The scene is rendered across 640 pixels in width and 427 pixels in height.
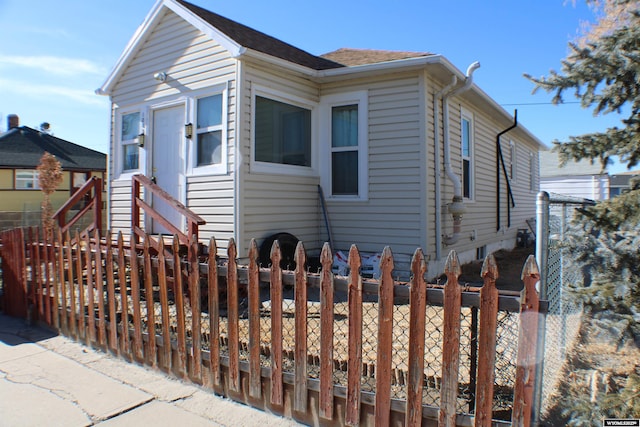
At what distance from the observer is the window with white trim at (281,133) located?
23.1 ft

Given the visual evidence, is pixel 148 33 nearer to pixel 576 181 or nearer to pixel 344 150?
pixel 344 150

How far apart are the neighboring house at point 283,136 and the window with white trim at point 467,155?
58 cm

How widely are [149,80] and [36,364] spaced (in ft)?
18.6

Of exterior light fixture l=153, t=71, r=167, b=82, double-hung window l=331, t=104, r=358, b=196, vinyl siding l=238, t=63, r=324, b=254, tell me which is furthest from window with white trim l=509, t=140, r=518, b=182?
exterior light fixture l=153, t=71, r=167, b=82

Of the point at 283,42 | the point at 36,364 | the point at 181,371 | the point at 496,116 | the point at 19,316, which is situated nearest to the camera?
the point at 181,371

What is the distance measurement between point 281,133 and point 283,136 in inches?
2.7

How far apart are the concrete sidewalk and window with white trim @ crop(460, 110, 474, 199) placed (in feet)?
24.1

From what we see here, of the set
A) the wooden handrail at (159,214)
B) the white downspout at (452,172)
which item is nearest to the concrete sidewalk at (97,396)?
the wooden handrail at (159,214)

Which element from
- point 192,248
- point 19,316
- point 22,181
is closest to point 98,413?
point 192,248

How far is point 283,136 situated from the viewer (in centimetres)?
751

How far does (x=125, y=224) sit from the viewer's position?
8438 millimetres

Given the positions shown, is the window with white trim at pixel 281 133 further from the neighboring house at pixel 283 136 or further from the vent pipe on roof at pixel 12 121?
the vent pipe on roof at pixel 12 121

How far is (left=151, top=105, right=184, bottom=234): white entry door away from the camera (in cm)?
749

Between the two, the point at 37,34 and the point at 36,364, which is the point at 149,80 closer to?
the point at 37,34
